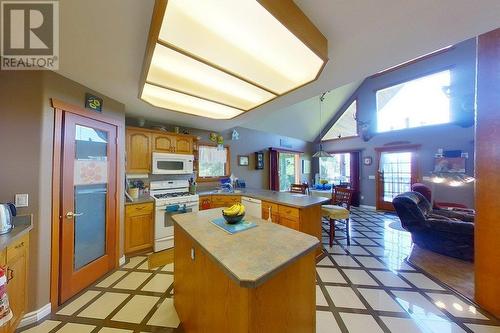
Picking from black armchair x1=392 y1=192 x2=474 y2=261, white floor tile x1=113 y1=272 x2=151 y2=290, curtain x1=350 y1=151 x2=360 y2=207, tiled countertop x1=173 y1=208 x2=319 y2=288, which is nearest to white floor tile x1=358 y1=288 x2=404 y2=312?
tiled countertop x1=173 y1=208 x2=319 y2=288

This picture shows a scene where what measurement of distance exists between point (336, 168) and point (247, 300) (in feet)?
25.3

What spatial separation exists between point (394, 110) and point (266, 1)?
6.96m

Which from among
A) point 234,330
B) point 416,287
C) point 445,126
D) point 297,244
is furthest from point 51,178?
point 445,126

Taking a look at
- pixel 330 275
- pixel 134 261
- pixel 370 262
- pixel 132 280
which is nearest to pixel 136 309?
pixel 132 280

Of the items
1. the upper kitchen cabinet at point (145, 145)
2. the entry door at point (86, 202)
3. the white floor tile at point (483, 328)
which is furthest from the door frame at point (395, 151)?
the entry door at point (86, 202)

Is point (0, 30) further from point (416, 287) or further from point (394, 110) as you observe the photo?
point (394, 110)

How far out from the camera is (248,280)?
84 cm

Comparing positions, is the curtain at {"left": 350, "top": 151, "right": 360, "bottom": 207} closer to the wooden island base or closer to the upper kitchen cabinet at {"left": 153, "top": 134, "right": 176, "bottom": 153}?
the upper kitchen cabinet at {"left": 153, "top": 134, "right": 176, "bottom": 153}

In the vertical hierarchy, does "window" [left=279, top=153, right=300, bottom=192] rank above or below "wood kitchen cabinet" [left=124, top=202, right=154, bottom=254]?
above

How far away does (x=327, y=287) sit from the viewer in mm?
2221

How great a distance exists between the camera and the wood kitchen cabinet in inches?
114

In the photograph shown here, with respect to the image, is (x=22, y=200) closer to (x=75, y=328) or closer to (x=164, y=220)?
(x=75, y=328)

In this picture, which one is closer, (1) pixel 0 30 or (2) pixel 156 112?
(1) pixel 0 30

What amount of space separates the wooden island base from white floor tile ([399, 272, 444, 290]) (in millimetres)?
1938
